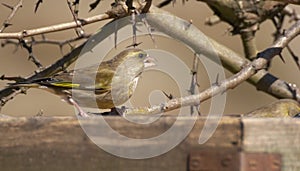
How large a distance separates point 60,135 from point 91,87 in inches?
80.4

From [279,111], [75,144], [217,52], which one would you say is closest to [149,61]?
[217,52]

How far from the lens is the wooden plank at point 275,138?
9.42 feet

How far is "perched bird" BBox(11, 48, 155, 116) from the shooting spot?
480 cm

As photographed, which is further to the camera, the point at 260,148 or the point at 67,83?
the point at 67,83

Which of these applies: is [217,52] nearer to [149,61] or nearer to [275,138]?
[149,61]

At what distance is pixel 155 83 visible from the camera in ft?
30.6

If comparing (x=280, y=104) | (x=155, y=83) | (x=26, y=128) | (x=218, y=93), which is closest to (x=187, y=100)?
(x=218, y=93)

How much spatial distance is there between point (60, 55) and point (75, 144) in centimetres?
652

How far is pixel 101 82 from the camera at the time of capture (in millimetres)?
5148

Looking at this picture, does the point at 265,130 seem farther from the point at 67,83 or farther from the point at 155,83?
the point at 155,83

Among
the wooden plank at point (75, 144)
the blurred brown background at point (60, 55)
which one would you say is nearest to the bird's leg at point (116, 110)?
the wooden plank at point (75, 144)

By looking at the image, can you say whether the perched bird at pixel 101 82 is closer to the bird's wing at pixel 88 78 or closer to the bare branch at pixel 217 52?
the bird's wing at pixel 88 78

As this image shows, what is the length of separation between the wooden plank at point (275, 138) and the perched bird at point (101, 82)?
1761 mm

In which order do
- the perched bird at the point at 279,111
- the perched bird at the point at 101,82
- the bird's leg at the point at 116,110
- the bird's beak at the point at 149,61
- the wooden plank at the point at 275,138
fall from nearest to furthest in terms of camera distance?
the wooden plank at the point at 275,138 < the perched bird at the point at 279,111 < the bird's leg at the point at 116,110 < the perched bird at the point at 101,82 < the bird's beak at the point at 149,61
